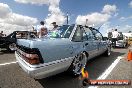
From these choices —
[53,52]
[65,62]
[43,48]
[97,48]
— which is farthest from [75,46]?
[97,48]

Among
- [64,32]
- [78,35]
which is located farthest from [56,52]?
[78,35]

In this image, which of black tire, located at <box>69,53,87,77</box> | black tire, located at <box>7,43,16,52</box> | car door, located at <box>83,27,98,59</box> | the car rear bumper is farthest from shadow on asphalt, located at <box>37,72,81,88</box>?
black tire, located at <box>7,43,16,52</box>

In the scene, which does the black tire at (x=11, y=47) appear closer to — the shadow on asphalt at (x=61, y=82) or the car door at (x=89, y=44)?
the car door at (x=89, y=44)

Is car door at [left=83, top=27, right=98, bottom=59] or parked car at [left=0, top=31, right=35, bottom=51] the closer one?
car door at [left=83, top=27, right=98, bottom=59]

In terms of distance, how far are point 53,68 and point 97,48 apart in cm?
319

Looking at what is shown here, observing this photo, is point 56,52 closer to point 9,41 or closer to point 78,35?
point 78,35

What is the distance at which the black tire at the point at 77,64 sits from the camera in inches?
181

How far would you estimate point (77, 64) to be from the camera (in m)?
4.89

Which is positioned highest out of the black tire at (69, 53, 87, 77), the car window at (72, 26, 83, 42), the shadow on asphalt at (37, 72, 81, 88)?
the car window at (72, 26, 83, 42)

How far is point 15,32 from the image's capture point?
36.3 feet

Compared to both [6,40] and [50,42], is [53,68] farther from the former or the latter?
[6,40]

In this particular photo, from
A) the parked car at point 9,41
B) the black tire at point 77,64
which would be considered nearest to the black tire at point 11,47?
the parked car at point 9,41

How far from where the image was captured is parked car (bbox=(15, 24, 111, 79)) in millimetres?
3438

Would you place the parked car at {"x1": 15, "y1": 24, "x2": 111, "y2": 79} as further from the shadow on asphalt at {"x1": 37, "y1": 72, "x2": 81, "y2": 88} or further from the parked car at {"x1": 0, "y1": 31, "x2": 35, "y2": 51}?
the parked car at {"x1": 0, "y1": 31, "x2": 35, "y2": 51}
